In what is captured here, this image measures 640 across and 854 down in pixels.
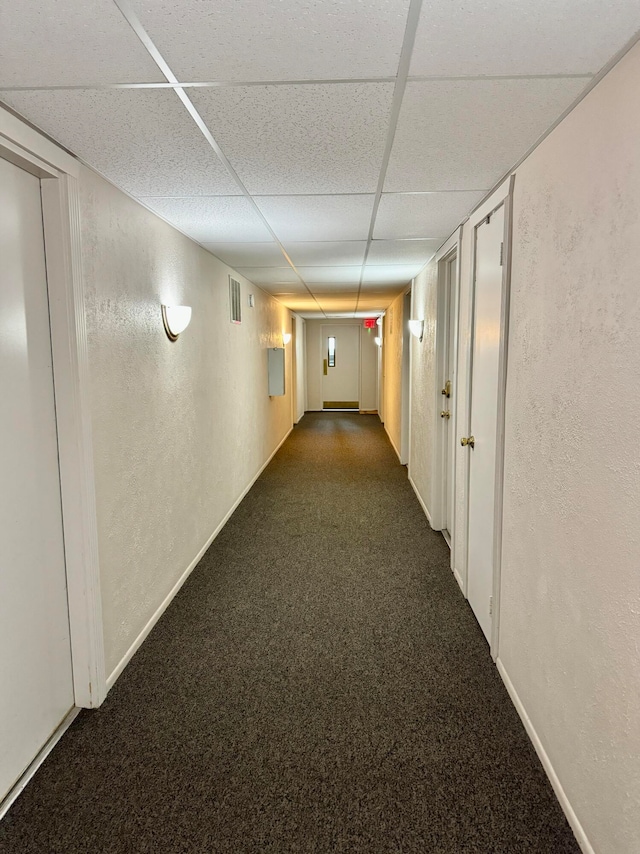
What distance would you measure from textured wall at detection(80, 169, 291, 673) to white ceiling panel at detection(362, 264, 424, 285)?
1.36 m

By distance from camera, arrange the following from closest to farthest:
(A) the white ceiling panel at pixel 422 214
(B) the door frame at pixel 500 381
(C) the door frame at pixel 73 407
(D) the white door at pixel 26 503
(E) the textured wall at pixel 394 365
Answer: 1. (D) the white door at pixel 26 503
2. (C) the door frame at pixel 73 407
3. (B) the door frame at pixel 500 381
4. (A) the white ceiling panel at pixel 422 214
5. (E) the textured wall at pixel 394 365

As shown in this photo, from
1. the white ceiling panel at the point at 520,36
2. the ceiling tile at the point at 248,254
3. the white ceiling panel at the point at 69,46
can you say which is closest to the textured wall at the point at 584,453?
the white ceiling panel at the point at 520,36

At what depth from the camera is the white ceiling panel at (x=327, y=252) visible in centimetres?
366

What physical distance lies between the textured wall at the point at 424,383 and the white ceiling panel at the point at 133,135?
7.92 ft

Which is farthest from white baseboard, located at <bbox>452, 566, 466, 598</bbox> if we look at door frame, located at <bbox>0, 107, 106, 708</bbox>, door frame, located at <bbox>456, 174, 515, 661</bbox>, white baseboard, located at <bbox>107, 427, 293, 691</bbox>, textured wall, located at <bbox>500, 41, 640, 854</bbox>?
door frame, located at <bbox>0, 107, 106, 708</bbox>

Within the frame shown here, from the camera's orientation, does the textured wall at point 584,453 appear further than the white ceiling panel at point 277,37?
Yes

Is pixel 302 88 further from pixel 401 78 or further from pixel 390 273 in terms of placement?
pixel 390 273

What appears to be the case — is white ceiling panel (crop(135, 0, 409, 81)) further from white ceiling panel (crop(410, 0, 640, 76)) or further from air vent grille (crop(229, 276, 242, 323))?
air vent grille (crop(229, 276, 242, 323))

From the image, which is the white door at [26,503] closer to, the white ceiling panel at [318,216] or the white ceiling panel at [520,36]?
the white ceiling panel at [318,216]

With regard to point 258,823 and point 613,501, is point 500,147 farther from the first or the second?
point 258,823

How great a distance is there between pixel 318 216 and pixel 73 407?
1661mm

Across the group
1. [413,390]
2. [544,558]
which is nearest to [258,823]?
[544,558]

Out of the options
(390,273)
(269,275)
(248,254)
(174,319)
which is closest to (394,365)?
(390,273)

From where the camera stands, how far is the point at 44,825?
166 centimetres
